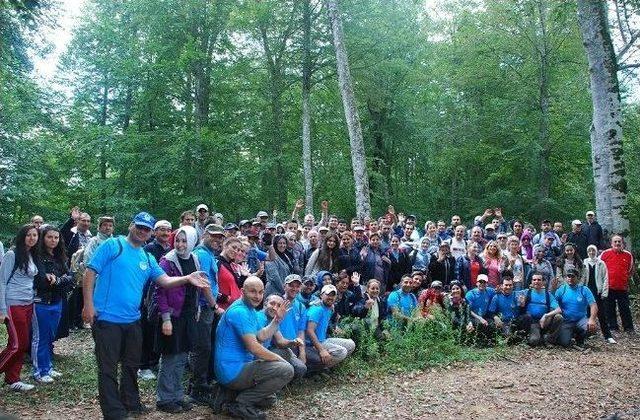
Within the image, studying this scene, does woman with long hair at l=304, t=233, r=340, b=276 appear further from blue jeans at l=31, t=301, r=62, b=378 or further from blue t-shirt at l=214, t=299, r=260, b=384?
blue jeans at l=31, t=301, r=62, b=378

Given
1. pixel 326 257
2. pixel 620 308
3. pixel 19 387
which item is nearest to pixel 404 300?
pixel 326 257

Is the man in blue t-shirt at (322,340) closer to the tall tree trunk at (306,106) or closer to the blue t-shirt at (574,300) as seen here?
the blue t-shirt at (574,300)

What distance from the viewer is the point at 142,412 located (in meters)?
5.27

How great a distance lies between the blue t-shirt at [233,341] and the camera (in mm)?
5191

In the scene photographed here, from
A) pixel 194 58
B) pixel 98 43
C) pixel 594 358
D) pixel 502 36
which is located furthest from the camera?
pixel 98 43

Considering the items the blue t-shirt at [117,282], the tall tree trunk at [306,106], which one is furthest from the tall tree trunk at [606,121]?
the blue t-shirt at [117,282]

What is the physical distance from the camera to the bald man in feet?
17.1

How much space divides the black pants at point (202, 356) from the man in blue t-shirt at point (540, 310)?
5915 mm

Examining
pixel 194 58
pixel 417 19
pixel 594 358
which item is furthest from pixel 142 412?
pixel 417 19

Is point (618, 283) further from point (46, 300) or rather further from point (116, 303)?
point (46, 300)

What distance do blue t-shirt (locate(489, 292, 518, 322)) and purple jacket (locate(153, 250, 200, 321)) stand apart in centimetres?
599

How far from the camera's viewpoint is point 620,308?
33.9ft

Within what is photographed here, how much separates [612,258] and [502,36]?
11.2 meters

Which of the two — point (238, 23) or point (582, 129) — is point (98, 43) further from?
point (582, 129)
